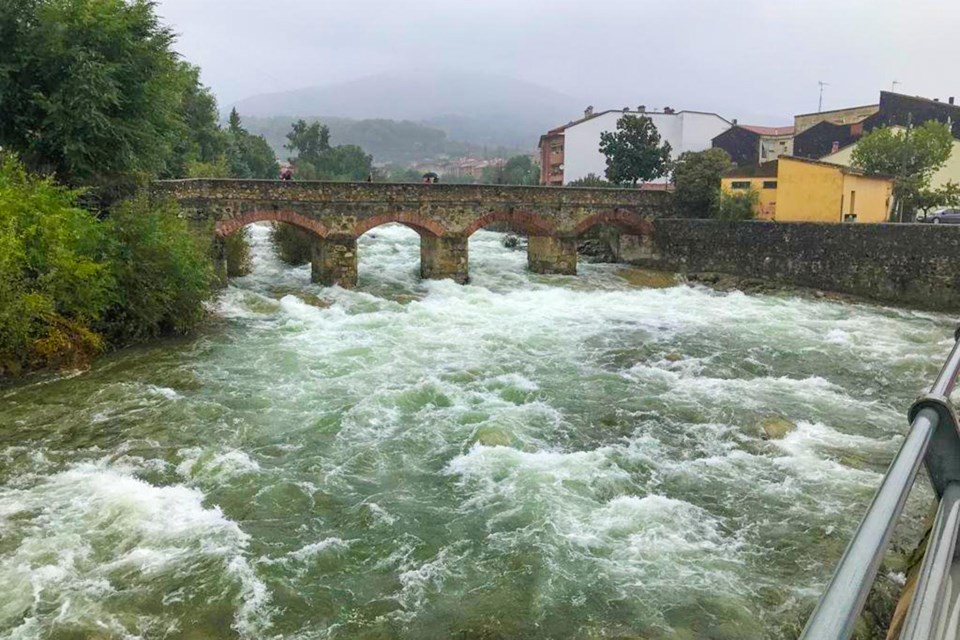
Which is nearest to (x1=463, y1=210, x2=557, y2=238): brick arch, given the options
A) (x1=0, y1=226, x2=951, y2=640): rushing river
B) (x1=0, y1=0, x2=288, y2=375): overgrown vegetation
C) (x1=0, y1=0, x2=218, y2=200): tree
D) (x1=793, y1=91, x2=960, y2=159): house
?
(x1=0, y1=226, x2=951, y2=640): rushing river

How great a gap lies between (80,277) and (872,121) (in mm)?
43917

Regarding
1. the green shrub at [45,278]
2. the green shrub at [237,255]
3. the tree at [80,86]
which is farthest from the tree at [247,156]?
the green shrub at [45,278]

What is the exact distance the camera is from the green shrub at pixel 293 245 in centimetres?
2647

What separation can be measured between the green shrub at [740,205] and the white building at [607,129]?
89.1ft

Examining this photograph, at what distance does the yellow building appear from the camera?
2517cm

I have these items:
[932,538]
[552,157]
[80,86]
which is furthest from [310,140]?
[932,538]

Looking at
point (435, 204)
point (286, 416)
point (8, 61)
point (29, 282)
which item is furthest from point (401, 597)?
point (435, 204)

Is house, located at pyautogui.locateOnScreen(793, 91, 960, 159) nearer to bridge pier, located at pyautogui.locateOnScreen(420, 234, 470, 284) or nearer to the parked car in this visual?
the parked car

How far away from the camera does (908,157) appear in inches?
1124

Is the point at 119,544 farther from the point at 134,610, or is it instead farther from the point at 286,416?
the point at 286,416

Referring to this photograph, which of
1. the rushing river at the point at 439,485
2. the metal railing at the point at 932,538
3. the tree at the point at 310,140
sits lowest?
the rushing river at the point at 439,485

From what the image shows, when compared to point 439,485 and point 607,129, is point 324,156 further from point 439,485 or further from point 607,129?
point 439,485

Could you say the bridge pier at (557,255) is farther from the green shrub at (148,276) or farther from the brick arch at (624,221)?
the green shrub at (148,276)

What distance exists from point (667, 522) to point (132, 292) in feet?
38.0
